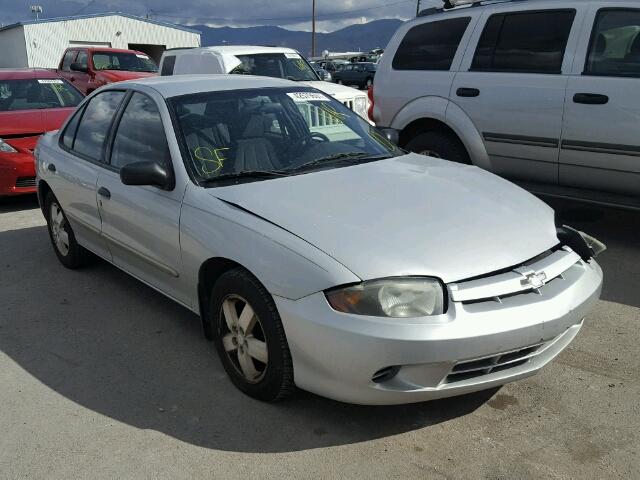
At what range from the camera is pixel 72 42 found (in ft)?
115

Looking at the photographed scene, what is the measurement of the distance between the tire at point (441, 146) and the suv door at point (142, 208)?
118 inches

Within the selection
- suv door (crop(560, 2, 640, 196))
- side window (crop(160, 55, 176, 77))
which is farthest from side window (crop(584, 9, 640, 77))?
side window (crop(160, 55, 176, 77))

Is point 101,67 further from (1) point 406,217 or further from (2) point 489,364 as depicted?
(2) point 489,364

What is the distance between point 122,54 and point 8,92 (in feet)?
24.8

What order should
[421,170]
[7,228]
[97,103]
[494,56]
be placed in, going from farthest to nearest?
[7,228] < [494,56] < [97,103] < [421,170]

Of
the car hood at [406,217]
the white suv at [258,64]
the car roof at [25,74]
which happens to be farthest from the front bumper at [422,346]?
the car roof at [25,74]

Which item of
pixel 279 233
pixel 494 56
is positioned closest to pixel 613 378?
pixel 279 233

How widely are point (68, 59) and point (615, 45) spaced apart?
46.9 ft

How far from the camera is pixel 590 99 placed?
5078 mm

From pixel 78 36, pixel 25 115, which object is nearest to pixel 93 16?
pixel 78 36

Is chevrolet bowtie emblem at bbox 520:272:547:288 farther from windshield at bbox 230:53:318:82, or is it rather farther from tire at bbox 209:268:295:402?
windshield at bbox 230:53:318:82

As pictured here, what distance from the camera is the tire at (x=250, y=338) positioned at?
288 centimetres

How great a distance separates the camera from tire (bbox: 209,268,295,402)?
288 cm

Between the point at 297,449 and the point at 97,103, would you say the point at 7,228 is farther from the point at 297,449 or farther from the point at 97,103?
the point at 297,449
